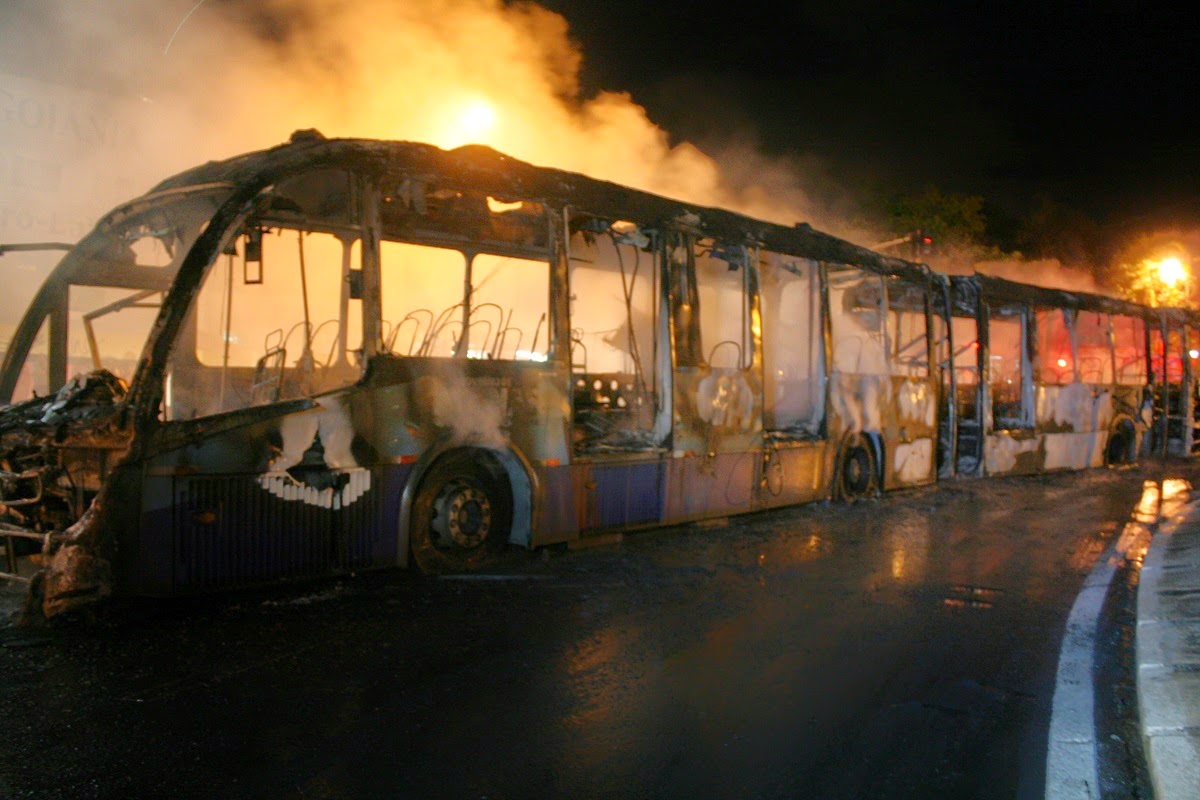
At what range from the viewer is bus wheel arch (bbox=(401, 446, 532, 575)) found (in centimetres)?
594

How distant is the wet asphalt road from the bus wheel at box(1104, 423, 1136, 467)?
34.4 ft

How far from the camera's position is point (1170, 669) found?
160 inches

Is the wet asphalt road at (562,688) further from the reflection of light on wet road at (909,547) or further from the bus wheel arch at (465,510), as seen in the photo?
the bus wheel arch at (465,510)

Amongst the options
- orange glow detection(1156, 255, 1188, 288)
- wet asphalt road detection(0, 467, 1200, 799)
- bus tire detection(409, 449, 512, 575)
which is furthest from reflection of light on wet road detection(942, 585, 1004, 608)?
orange glow detection(1156, 255, 1188, 288)

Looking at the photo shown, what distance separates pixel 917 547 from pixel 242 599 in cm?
584

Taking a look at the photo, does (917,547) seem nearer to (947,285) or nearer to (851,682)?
(851,682)

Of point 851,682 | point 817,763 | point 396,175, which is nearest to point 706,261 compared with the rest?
point 396,175

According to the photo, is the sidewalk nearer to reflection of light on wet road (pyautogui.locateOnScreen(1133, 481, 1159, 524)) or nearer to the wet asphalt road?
the wet asphalt road

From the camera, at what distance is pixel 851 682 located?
13.4 ft

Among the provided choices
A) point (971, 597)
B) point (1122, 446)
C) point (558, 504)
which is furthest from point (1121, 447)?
point (558, 504)

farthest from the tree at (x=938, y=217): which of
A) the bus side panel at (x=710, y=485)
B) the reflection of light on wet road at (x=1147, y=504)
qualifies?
the bus side panel at (x=710, y=485)

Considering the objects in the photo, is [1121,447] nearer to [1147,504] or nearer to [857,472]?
[1147,504]

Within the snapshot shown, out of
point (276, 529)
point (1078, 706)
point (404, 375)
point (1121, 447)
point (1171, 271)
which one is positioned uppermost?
point (1171, 271)

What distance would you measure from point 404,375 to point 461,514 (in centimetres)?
120
